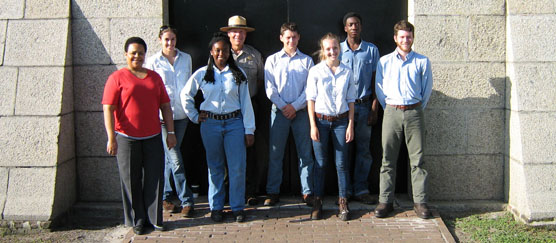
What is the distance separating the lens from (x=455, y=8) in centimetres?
566

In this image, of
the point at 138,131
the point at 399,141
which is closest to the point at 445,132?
the point at 399,141

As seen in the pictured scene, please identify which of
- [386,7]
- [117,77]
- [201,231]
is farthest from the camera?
[386,7]

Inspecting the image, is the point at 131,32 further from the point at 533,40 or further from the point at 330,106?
the point at 533,40

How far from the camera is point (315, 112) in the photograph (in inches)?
206

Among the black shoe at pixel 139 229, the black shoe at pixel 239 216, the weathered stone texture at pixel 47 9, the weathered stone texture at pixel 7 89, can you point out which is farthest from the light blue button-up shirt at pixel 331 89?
the weathered stone texture at pixel 7 89

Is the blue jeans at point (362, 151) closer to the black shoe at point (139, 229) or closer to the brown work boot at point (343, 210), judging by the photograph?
the brown work boot at point (343, 210)

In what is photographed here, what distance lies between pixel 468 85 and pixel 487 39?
532 millimetres

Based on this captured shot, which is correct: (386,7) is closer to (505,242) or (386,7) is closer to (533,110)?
(533,110)

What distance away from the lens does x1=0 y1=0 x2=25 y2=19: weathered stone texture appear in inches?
220

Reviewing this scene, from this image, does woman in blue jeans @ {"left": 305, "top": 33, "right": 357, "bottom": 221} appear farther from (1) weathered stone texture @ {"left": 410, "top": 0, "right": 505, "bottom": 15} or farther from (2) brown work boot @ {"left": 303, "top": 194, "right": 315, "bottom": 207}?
(1) weathered stone texture @ {"left": 410, "top": 0, "right": 505, "bottom": 15}

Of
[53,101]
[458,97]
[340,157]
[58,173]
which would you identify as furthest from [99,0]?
[458,97]

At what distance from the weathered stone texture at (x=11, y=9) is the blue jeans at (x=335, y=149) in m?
3.38

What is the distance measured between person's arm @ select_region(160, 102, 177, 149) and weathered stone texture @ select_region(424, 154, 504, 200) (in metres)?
2.76

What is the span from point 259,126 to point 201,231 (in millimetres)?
1452
